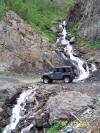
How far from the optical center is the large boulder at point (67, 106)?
983 cm

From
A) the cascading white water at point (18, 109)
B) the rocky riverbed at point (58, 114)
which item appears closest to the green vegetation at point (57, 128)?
the rocky riverbed at point (58, 114)

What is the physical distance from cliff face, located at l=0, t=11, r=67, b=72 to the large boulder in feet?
48.9

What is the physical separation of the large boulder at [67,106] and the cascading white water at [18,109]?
8.56ft

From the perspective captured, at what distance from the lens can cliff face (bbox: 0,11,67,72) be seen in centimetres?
2655

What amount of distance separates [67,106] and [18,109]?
4.94 meters

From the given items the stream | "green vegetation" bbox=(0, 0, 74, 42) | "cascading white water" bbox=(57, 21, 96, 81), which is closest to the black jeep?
the stream

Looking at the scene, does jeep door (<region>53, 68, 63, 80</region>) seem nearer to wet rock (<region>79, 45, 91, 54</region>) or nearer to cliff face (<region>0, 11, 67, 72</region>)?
cliff face (<region>0, 11, 67, 72</region>)

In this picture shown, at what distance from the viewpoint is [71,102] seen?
1102cm

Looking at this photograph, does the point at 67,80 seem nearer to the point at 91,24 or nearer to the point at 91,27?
the point at 91,27

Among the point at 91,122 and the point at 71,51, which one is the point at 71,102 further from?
the point at 71,51

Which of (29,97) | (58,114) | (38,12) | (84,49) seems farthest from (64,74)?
(38,12)

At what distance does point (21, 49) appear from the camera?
92.4ft

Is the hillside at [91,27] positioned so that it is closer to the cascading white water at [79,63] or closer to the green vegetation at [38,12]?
the cascading white water at [79,63]

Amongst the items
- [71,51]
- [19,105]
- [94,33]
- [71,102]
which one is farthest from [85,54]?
[71,102]
